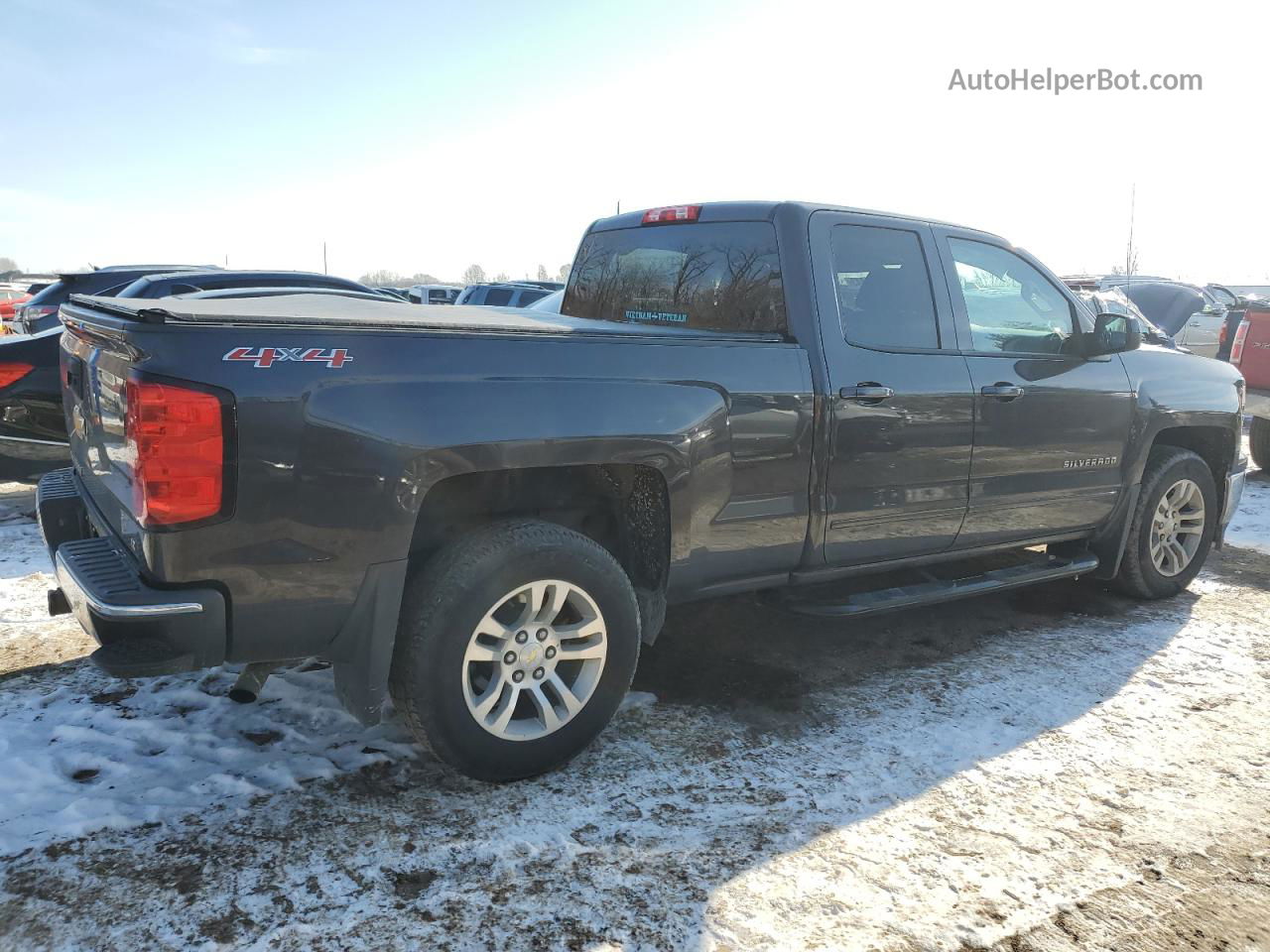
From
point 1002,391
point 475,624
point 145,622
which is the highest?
point 1002,391

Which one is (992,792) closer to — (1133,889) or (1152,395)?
(1133,889)

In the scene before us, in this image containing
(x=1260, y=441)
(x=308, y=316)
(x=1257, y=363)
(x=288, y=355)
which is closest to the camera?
(x=288, y=355)

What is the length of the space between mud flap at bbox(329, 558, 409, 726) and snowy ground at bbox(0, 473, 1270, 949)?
1.30 feet

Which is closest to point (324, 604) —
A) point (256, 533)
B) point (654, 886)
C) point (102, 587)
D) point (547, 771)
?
point (256, 533)

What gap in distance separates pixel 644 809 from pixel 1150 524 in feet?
11.7

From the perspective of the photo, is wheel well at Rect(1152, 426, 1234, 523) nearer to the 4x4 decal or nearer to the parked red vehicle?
the parked red vehicle

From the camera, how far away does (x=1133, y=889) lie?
2.53 meters

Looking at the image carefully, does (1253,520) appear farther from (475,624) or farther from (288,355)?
(288,355)

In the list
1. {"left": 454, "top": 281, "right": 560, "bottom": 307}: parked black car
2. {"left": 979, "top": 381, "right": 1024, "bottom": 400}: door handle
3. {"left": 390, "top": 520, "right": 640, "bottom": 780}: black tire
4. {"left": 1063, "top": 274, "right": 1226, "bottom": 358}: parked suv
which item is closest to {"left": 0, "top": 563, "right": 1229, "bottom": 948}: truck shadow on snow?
{"left": 390, "top": 520, "right": 640, "bottom": 780}: black tire

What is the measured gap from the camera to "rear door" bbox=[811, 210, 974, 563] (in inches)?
142

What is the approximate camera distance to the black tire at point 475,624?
274 centimetres

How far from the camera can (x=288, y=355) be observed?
242 centimetres

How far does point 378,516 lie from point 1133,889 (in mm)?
2345

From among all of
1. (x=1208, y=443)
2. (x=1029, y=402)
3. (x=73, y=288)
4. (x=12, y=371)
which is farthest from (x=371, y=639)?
(x=73, y=288)
